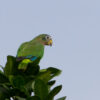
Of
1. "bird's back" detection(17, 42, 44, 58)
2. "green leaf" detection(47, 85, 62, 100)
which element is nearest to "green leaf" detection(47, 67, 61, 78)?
"green leaf" detection(47, 85, 62, 100)

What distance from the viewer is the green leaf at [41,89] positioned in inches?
110

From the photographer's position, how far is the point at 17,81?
294cm

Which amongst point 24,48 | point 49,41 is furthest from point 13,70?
point 49,41

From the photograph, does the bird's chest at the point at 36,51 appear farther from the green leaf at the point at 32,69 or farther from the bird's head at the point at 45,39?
the green leaf at the point at 32,69

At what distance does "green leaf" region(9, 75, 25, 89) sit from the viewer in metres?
2.94

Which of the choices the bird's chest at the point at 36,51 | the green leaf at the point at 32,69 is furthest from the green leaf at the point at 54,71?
the bird's chest at the point at 36,51

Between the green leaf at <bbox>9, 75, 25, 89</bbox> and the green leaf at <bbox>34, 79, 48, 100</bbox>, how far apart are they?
0.22 metres

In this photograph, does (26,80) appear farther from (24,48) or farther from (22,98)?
(24,48)

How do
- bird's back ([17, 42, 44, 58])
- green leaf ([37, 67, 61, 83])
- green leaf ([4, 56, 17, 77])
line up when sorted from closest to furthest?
green leaf ([37, 67, 61, 83]) → green leaf ([4, 56, 17, 77]) → bird's back ([17, 42, 44, 58])

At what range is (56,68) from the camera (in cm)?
331

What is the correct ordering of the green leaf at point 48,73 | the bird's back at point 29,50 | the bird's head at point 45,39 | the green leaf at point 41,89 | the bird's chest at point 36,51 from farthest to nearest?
the bird's head at point 45,39 < the bird's chest at point 36,51 < the bird's back at point 29,50 < the green leaf at point 48,73 < the green leaf at point 41,89

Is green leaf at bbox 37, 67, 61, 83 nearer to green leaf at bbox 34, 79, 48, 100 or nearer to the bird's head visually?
green leaf at bbox 34, 79, 48, 100

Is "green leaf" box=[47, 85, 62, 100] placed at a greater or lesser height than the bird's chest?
lesser

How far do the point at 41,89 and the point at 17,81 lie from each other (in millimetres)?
315
